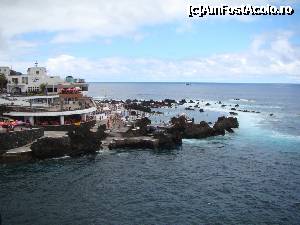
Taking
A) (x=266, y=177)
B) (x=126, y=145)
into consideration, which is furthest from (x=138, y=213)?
(x=126, y=145)

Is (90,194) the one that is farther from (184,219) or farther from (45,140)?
(45,140)

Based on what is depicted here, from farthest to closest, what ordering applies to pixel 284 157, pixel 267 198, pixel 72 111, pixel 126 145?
pixel 72 111, pixel 126 145, pixel 284 157, pixel 267 198

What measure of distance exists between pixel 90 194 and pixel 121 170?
11636mm

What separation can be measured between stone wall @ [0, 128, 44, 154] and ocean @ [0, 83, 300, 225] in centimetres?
553

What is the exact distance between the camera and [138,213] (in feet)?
148

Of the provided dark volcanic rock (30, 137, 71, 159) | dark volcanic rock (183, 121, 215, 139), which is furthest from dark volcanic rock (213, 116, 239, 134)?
dark volcanic rock (30, 137, 71, 159)

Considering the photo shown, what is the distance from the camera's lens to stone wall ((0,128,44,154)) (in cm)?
6625

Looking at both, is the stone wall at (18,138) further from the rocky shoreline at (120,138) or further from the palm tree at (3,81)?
the palm tree at (3,81)

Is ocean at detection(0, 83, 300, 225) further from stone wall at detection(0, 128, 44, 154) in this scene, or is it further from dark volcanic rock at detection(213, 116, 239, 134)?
dark volcanic rock at detection(213, 116, 239, 134)

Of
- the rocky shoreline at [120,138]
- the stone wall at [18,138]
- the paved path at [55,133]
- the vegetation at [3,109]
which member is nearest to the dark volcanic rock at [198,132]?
the rocky shoreline at [120,138]

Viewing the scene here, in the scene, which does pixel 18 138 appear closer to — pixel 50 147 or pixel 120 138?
pixel 50 147

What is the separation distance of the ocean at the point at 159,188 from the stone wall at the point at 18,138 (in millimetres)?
5526

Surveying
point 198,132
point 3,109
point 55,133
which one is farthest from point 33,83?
point 198,132

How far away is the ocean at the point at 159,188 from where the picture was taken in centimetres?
4428
